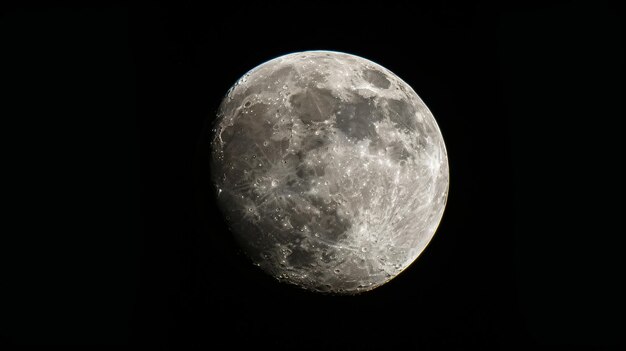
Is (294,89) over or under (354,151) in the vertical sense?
over

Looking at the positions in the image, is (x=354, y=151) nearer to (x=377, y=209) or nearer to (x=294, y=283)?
(x=377, y=209)

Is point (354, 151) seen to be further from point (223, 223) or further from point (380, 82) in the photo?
point (223, 223)

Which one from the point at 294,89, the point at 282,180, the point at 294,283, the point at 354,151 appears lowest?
the point at 294,283

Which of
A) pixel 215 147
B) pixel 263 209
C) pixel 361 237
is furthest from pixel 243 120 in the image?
pixel 361 237

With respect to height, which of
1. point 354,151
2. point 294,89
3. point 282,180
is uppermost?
point 294,89

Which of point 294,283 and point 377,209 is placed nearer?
point 377,209

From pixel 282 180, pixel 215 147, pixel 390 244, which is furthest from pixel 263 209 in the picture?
pixel 390 244
